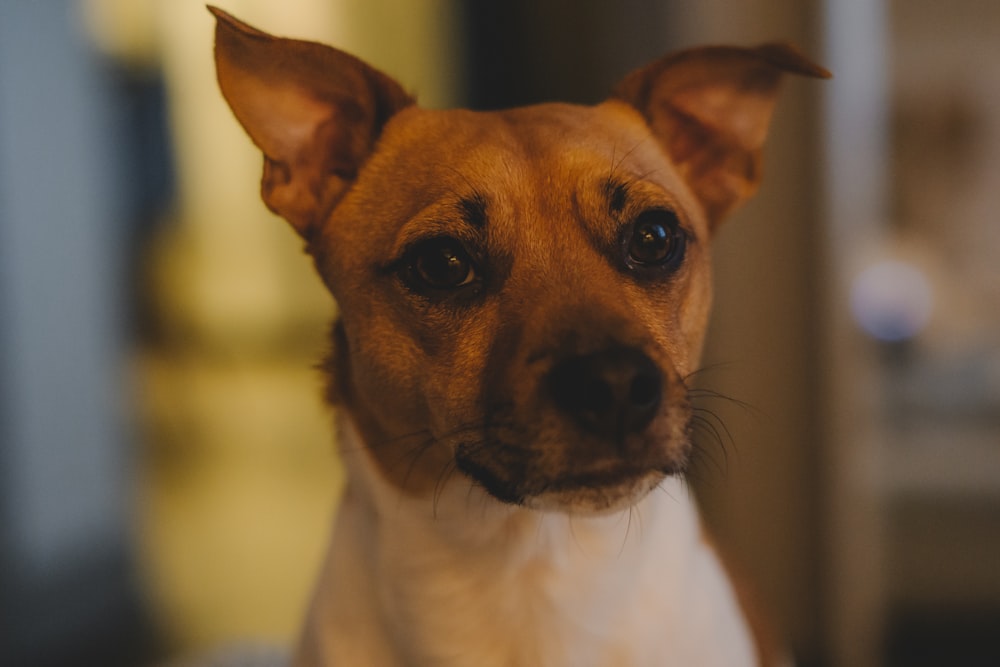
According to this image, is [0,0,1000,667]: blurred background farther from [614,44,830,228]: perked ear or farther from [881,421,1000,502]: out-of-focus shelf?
[614,44,830,228]: perked ear

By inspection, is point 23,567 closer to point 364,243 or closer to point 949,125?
point 364,243

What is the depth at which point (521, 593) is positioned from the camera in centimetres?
144

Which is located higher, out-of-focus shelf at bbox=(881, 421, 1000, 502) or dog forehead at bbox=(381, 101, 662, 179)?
dog forehead at bbox=(381, 101, 662, 179)

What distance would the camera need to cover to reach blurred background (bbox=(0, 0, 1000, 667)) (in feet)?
10.7

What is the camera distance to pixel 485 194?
1426mm

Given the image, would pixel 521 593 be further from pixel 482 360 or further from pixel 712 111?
pixel 712 111

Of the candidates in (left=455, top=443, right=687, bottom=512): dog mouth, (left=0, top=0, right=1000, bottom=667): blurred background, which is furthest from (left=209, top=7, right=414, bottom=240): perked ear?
(left=0, top=0, right=1000, bottom=667): blurred background

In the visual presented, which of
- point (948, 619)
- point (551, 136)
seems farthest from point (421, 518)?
point (948, 619)

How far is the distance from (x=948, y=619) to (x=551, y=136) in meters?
2.88

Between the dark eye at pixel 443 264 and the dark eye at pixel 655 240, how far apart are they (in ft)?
0.87

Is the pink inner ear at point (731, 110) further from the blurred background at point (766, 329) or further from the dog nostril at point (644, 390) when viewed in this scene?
the blurred background at point (766, 329)

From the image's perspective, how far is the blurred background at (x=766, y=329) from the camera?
3.27 m

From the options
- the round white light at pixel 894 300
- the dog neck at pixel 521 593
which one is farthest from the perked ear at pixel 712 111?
the round white light at pixel 894 300

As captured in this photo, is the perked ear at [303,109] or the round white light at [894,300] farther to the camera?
the round white light at [894,300]
